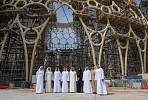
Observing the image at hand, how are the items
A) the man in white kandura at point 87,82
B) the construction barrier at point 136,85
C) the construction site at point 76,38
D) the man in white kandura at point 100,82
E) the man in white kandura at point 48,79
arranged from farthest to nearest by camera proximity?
the construction site at point 76,38
the construction barrier at point 136,85
the man in white kandura at point 48,79
the man in white kandura at point 87,82
the man in white kandura at point 100,82

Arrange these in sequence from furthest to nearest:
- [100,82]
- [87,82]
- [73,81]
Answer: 1. [73,81]
2. [87,82]
3. [100,82]

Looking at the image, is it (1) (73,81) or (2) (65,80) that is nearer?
(1) (73,81)

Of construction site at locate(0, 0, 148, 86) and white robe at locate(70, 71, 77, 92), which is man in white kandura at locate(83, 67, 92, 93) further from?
construction site at locate(0, 0, 148, 86)

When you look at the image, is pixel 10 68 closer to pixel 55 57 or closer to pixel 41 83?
pixel 55 57

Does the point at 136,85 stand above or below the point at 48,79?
below

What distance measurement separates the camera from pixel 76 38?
48.6m

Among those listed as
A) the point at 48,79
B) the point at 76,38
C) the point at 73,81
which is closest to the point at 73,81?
the point at 73,81

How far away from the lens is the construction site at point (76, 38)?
128 ft

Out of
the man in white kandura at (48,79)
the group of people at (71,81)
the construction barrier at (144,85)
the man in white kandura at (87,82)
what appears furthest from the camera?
the construction barrier at (144,85)

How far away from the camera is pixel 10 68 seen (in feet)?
131

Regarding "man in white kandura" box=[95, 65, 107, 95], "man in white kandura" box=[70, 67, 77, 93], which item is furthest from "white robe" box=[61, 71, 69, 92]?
"man in white kandura" box=[95, 65, 107, 95]

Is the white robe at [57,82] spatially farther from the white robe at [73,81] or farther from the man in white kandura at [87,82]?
the man in white kandura at [87,82]

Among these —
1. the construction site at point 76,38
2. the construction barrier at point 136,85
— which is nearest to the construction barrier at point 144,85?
the construction barrier at point 136,85

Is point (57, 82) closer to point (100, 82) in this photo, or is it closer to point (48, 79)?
point (48, 79)
